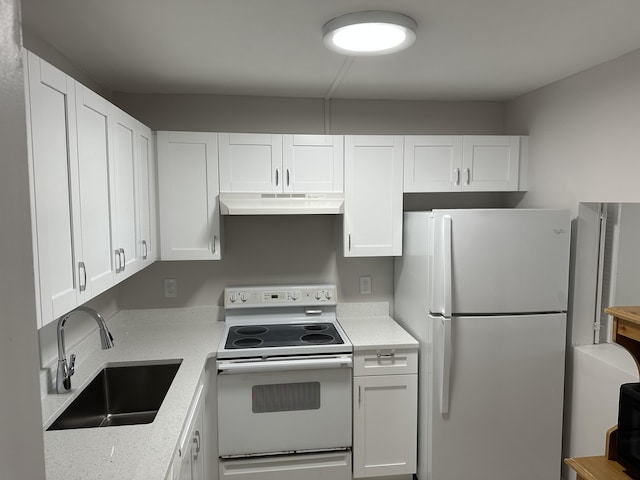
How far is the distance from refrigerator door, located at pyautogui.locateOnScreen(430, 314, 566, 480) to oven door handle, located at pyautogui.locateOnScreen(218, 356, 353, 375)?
1.75ft

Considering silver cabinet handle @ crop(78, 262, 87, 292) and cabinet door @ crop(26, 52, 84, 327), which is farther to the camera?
silver cabinet handle @ crop(78, 262, 87, 292)

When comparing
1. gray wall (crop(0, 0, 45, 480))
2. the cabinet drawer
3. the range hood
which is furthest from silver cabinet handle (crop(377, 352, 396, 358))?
gray wall (crop(0, 0, 45, 480))

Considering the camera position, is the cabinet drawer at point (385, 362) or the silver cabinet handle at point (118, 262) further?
the cabinet drawer at point (385, 362)

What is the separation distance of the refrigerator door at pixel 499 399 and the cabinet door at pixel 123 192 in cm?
162

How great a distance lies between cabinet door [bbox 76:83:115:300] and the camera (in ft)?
5.00

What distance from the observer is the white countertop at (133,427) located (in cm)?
134

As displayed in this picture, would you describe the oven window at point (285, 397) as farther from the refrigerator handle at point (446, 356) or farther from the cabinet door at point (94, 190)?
the cabinet door at point (94, 190)

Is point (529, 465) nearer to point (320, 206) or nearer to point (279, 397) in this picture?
point (279, 397)

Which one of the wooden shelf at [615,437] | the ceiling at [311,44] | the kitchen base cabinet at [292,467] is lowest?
the kitchen base cabinet at [292,467]

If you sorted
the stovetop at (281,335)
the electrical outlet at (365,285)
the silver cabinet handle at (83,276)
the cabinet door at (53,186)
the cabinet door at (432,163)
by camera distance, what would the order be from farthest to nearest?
the electrical outlet at (365,285) → the cabinet door at (432,163) → the stovetop at (281,335) → the silver cabinet handle at (83,276) → the cabinet door at (53,186)

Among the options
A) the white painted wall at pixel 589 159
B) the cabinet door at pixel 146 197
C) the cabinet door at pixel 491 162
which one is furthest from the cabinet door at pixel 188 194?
the white painted wall at pixel 589 159

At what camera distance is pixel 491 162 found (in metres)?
2.88

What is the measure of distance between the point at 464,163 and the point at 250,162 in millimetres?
1384

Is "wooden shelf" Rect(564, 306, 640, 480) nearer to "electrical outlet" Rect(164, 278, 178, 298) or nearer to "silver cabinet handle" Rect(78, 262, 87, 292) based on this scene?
"silver cabinet handle" Rect(78, 262, 87, 292)
